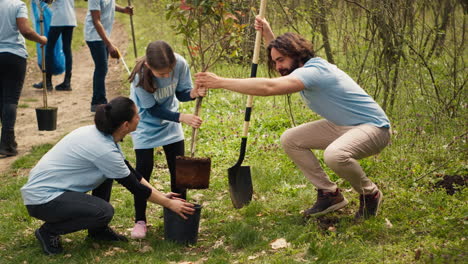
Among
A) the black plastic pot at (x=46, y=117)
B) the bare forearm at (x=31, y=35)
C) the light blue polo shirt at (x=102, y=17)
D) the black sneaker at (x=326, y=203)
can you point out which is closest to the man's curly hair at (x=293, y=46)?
the black sneaker at (x=326, y=203)

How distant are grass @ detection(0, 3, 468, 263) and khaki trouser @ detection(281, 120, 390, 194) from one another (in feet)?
1.07

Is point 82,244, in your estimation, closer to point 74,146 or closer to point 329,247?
point 74,146

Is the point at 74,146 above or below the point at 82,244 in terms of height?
above

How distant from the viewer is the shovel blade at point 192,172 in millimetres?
4430

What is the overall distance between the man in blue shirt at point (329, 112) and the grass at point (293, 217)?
266 millimetres

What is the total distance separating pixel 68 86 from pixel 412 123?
21.6 feet

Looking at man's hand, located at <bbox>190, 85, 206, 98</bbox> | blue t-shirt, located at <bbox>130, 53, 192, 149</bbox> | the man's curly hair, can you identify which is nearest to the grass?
blue t-shirt, located at <bbox>130, 53, 192, 149</bbox>

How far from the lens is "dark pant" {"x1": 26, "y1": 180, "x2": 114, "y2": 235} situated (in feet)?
13.6

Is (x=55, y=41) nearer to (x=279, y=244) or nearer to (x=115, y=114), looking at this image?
(x=115, y=114)

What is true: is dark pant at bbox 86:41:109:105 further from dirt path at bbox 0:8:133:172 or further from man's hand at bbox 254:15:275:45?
man's hand at bbox 254:15:275:45

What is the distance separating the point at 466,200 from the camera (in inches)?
183

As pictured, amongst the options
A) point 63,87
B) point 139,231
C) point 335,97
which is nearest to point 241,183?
point 139,231

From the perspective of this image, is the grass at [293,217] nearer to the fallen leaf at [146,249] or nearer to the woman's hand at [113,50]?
the fallen leaf at [146,249]

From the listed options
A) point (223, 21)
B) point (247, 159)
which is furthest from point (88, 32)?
point (223, 21)
